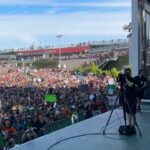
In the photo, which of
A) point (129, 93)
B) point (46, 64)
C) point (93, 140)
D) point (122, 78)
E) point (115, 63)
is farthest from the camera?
point (46, 64)

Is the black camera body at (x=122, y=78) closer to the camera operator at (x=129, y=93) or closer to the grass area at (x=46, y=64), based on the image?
the camera operator at (x=129, y=93)

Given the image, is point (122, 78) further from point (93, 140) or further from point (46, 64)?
point (46, 64)

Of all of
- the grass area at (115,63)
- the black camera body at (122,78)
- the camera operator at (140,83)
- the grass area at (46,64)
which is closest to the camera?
the black camera body at (122,78)

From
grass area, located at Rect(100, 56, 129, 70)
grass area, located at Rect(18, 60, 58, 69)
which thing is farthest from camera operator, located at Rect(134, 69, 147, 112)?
grass area, located at Rect(18, 60, 58, 69)

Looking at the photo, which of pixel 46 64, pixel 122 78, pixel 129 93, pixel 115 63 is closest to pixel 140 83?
pixel 129 93

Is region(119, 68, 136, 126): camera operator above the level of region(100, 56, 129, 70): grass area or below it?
below

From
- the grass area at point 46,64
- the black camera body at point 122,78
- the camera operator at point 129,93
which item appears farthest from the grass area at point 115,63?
the black camera body at point 122,78

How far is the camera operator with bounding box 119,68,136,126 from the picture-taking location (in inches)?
349

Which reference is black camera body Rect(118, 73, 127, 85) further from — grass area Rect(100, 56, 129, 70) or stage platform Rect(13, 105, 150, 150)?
grass area Rect(100, 56, 129, 70)

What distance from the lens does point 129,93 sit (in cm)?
912

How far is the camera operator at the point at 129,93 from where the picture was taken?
8.87 metres

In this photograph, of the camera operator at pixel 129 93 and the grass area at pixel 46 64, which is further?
the grass area at pixel 46 64

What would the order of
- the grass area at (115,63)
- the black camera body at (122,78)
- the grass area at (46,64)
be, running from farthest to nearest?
the grass area at (46,64) → the grass area at (115,63) → the black camera body at (122,78)

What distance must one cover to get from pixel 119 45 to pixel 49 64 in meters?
14.3
